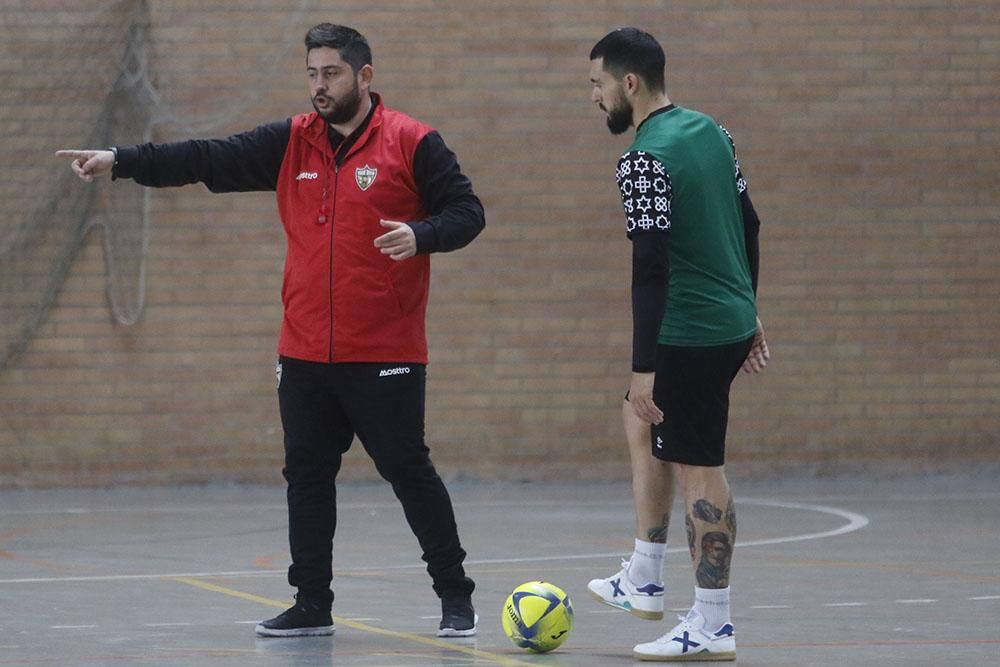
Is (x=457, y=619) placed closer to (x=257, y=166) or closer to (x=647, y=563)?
(x=647, y=563)

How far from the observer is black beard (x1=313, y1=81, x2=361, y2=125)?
6.41 metres

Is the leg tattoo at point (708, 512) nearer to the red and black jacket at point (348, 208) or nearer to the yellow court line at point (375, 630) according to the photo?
the yellow court line at point (375, 630)

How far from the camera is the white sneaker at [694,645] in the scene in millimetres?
5898

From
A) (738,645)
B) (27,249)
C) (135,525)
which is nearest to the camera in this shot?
(738,645)

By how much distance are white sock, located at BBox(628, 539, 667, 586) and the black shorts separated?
0.53m

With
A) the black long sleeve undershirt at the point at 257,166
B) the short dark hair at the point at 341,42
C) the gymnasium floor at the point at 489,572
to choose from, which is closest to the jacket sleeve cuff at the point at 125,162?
the black long sleeve undershirt at the point at 257,166

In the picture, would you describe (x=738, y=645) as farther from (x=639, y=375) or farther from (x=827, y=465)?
(x=827, y=465)

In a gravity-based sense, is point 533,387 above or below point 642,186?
below

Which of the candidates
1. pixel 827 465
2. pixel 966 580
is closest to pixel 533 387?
pixel 827 465

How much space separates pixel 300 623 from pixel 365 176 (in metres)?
1.63

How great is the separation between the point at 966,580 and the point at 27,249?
708 centimetres

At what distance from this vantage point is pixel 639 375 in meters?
5.86

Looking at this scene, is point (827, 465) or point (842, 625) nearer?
point (842, 625)

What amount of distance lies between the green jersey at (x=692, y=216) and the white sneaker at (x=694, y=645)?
37.0 inches
